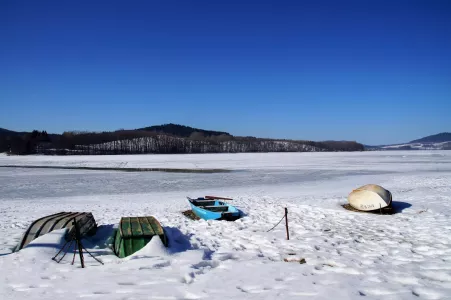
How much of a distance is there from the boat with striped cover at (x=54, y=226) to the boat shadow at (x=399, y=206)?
1122 cm

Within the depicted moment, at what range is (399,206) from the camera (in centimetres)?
1293

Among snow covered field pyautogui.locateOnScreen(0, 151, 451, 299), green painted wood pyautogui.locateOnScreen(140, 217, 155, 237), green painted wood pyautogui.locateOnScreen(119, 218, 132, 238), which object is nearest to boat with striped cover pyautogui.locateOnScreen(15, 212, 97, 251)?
snow covered field pyautogui.locateOnScreen(0, 151, 451, 299)

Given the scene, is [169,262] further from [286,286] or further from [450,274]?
[450,274]

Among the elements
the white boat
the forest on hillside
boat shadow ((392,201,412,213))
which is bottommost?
boat shadow ((392,201,412,213))

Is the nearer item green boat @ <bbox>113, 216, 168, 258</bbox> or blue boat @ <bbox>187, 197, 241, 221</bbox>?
green boat @ <bbox>113, 216, 168, 258</bbox>

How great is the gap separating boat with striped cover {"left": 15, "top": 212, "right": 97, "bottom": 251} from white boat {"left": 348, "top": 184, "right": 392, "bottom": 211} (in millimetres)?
9798

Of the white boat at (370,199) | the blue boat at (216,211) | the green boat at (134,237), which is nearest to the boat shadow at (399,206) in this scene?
the white boat at (370,199)

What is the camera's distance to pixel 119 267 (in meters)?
5.68

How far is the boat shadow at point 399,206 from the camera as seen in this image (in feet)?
40.2

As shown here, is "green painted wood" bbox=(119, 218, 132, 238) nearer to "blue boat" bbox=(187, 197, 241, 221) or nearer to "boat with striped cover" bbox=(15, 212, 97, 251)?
"boat with striped cover" bbox=(15, 212, 97, 251)

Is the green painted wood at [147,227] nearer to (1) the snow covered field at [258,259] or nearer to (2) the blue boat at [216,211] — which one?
(1) the snow covered field at [258,259]

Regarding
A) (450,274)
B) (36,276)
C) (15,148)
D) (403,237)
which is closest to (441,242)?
(403,237)

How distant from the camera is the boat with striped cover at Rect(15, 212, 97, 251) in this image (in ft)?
24.7

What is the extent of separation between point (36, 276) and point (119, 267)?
132 centimetres
